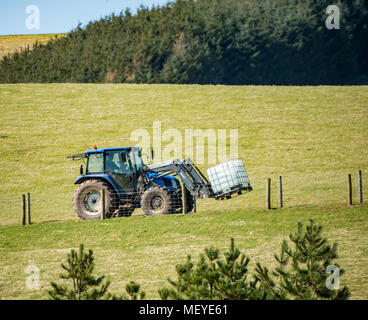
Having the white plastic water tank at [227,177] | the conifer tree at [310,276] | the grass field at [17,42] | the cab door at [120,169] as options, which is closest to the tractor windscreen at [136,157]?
the cab door at [120,169]

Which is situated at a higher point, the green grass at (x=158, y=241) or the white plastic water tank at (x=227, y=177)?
the white plastic water tank at (x=227, y=177)

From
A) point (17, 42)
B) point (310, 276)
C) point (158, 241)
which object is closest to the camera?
point (310, 276)

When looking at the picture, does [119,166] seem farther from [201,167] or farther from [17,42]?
[17,42]

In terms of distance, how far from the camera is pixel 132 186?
15.7 meters

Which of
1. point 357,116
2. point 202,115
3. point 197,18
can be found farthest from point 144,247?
point 197,18

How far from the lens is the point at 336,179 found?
22219mm

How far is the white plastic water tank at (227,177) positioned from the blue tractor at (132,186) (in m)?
0.31

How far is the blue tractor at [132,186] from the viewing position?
15.4 meters

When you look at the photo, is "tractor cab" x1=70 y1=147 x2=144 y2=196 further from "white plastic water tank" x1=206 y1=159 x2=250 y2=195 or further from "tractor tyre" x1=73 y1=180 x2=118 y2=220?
"white plastic water tank" x1=206 y1=159 x2=250 y2=195

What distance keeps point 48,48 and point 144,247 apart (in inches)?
2224

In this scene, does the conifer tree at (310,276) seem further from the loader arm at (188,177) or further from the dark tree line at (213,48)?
the dark tree line at (213,48)

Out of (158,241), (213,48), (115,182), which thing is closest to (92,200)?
(115,182)

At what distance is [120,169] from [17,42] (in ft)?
200
